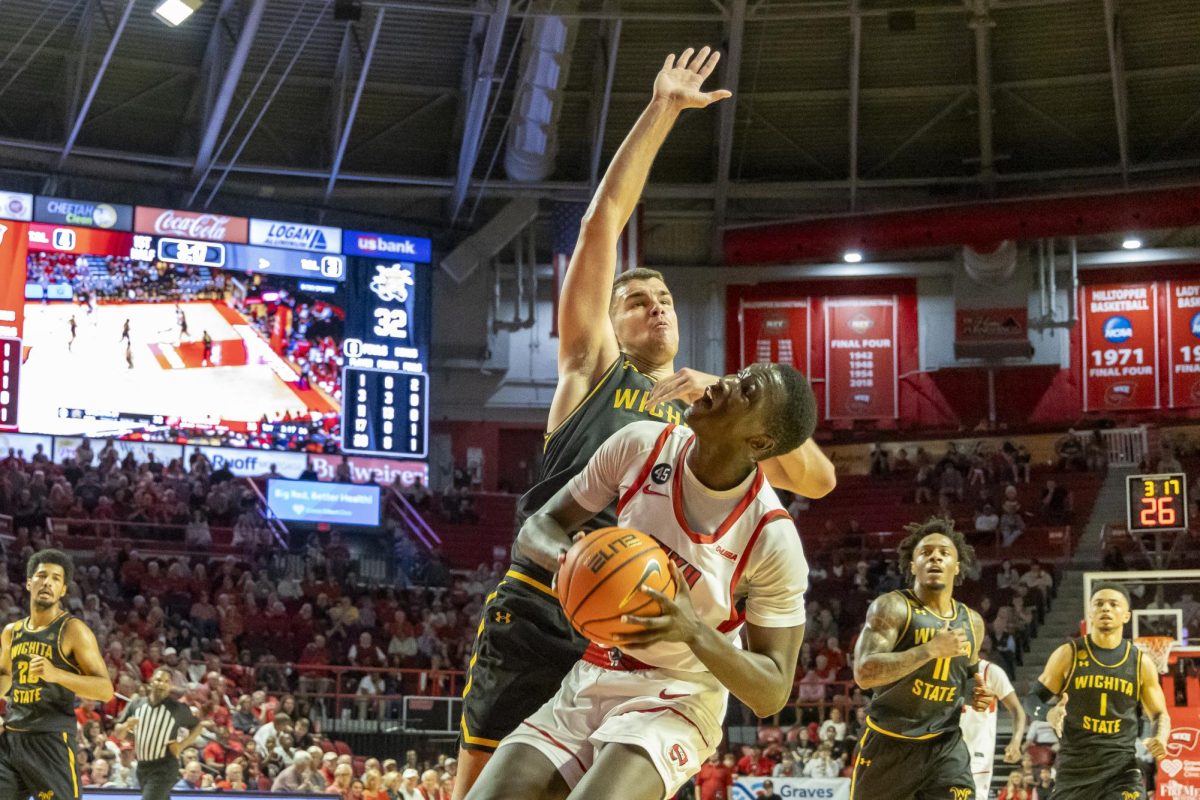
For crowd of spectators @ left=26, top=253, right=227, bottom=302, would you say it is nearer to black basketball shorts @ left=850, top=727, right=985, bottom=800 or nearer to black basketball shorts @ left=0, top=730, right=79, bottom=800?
black basketball shorts @ left=0, top=730, right=79, bottom=800

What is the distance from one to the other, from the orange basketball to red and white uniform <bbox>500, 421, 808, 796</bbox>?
0.33 metres

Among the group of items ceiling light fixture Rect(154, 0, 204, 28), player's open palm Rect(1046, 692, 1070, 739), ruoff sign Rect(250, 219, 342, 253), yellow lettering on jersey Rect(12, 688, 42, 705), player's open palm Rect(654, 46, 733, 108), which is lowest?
player's open palm Rect(1046, 692, 1070, 739)

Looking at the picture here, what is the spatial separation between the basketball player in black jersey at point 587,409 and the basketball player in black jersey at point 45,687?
14.4 feet

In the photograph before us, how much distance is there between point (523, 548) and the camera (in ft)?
15.2

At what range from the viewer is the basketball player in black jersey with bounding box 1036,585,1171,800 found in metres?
9.35

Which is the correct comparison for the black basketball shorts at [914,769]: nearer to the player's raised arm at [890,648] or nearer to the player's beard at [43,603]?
the player's raised arm at [890,648]

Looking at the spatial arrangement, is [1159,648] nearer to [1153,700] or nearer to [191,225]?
[1153,700]

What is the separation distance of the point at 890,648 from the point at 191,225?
18.6 metres

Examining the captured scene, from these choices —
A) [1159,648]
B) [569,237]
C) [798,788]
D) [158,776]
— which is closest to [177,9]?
[569,237]

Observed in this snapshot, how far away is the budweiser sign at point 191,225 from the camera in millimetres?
24219

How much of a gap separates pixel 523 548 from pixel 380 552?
69.9 feet

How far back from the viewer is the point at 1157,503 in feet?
61.3

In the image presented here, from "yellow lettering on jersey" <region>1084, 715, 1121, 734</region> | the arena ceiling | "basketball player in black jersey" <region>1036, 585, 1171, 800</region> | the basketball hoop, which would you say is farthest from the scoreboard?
"yellow lettering on jersey" <region>1084, 715, 1121, 734</region>

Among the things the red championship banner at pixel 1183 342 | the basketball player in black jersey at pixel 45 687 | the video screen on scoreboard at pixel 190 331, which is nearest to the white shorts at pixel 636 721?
the basketball player in black jersey at pixel 45 687
